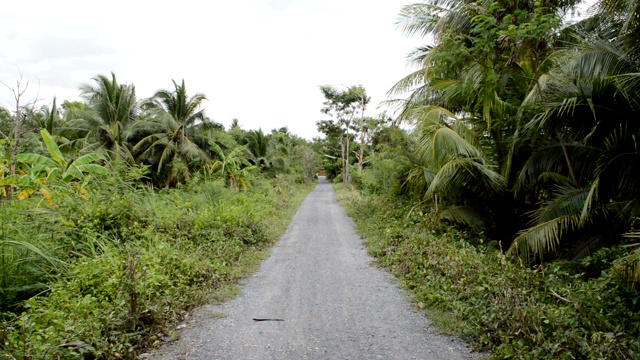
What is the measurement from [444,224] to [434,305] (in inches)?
153

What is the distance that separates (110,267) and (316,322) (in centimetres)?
284

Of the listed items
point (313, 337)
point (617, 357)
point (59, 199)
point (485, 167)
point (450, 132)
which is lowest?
point (313, 337)

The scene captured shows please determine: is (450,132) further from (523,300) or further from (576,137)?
(523,300)

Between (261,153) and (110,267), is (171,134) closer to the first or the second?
(261,153)

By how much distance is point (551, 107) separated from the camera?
532 centimetres

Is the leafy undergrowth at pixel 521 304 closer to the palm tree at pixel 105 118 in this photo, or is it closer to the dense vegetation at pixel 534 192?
the dense vegetation at pixel 534 192

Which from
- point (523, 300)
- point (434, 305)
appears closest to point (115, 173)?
point (434, 305)

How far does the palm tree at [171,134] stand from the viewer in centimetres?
1928

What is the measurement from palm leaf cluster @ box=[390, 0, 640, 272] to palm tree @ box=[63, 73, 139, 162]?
15.0m

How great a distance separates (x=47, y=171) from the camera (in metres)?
9.45

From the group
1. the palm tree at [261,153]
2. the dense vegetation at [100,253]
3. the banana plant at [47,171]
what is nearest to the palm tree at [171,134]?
the dense vegetation at [100,253]

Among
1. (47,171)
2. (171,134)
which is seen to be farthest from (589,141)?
(171,134)

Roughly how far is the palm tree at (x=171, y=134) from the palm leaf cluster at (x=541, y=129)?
501 inches

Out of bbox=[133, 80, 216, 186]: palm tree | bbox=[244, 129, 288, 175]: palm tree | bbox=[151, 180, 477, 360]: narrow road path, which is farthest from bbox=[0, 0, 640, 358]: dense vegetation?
bbox=[244, 129, 288, 175]: palm tree
